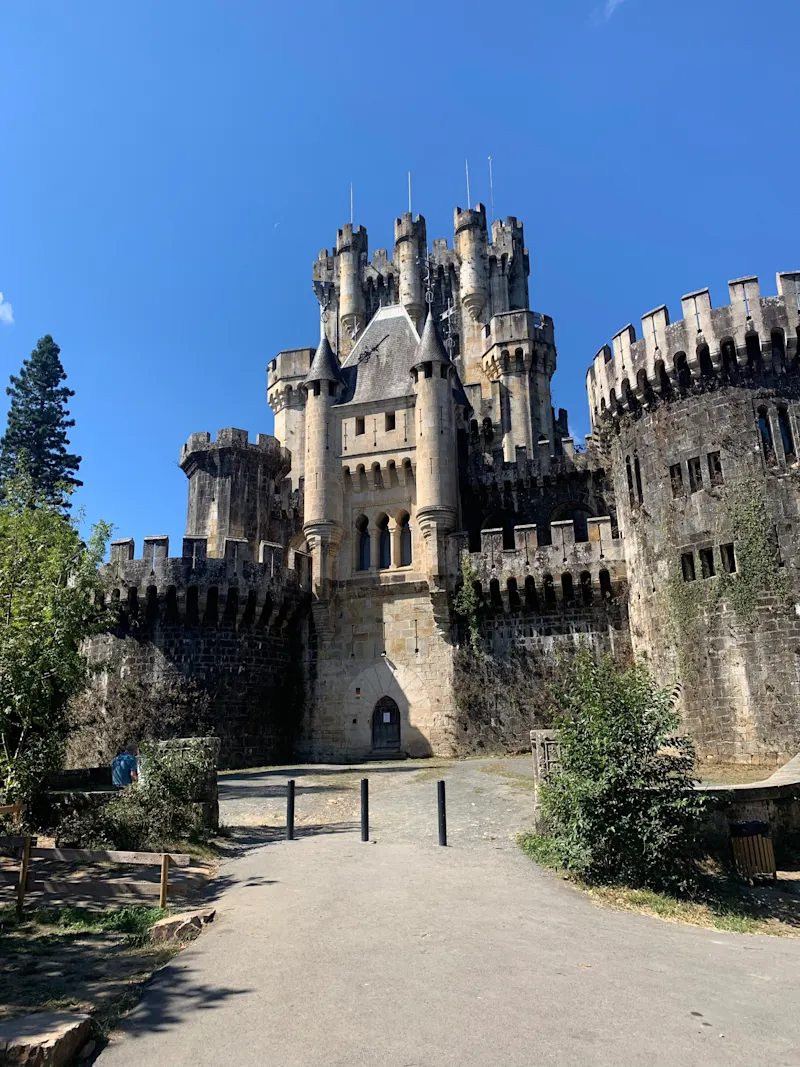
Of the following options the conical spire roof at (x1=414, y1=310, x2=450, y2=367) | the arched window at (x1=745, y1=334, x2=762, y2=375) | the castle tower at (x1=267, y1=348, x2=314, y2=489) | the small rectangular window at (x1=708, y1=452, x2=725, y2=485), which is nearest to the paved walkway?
the small rectangular window at (x1=708, y1=452, x2=725, y2=485)

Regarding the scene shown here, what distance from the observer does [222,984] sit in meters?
6.75

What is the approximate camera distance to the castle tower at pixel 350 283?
51406 mm

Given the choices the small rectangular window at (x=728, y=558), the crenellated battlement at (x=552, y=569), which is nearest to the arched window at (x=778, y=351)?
the small rectangular window at (x=728, y=558)

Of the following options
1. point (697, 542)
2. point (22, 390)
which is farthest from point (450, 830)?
point (22, 390)

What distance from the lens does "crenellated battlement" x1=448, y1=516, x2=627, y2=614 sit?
26.8 metres

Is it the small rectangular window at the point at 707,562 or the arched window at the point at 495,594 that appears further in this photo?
the arched window at the point at 495,594

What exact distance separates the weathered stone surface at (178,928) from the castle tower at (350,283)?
4538 centimetres

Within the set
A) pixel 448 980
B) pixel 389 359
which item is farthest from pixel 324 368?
pixel 448 980

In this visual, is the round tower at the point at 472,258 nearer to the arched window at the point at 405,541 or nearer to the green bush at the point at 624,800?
the arched window at the point at 405,541

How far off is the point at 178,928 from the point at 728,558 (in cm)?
1827

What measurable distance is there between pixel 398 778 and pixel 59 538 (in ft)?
38.6

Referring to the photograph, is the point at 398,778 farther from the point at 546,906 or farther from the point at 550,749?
the point at 546,906

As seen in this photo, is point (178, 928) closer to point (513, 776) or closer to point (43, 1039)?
point (43, 1039)

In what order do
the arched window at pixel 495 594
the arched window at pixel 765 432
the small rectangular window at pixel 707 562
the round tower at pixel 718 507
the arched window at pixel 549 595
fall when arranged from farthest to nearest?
1. the arched window at pixel 495 594
2. the arched window at pixel 549 595
3. the arched window at pixel 765 432
4. the small rectangular window at pixel 707 562
5. the round tower at pixel 718 507
